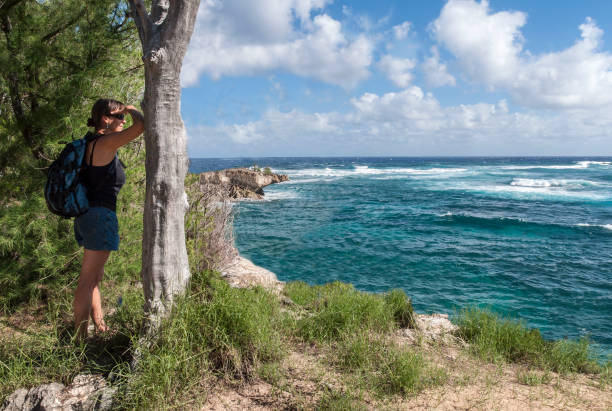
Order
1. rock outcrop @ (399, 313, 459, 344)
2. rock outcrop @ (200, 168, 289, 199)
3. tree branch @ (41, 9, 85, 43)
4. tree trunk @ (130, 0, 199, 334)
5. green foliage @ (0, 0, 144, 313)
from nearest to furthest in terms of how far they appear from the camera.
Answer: tree trunk @ (130, 0, 199, 334) < green foliage @ (0, 0, 144, 313) < tree branch @ (41, 9, 85, 43) < rock outcrop @ (399, 313, 459, 344) < rock outcrop @ (200, 168, 289, 199)

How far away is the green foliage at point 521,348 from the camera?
4617 millimetres

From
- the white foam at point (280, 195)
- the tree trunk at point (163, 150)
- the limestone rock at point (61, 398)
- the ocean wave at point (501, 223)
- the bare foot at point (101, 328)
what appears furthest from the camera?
the white foam at point (280, 195)

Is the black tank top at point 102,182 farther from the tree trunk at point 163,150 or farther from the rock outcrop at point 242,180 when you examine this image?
the rock outcrop at point 242,180

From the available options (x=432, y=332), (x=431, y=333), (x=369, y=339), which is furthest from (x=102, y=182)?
(x=432, y=332)

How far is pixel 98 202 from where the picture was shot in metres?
3.35

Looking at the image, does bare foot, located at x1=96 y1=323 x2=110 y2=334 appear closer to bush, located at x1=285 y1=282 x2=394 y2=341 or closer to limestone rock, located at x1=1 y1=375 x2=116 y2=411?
limestone rock, located at x1=1 y1=375 x2=116 y2=411

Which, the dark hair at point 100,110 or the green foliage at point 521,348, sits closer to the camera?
the dark hair at point 100,110

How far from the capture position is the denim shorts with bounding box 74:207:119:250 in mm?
3299

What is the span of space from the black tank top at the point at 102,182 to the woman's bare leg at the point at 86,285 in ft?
1.50

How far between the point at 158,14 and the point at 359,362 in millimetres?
3667

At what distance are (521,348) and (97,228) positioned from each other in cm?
518

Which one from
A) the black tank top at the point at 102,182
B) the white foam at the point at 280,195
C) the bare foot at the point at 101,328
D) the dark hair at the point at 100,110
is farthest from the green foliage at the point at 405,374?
the white foam at the point at 280,195

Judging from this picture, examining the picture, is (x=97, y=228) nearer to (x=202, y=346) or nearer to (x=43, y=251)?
(x=202, y=346)

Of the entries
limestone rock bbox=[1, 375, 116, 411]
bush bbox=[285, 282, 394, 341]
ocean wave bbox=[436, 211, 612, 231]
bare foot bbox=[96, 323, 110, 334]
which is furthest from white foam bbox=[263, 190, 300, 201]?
limestone rock bbox=[1, 375, 116, 411]
